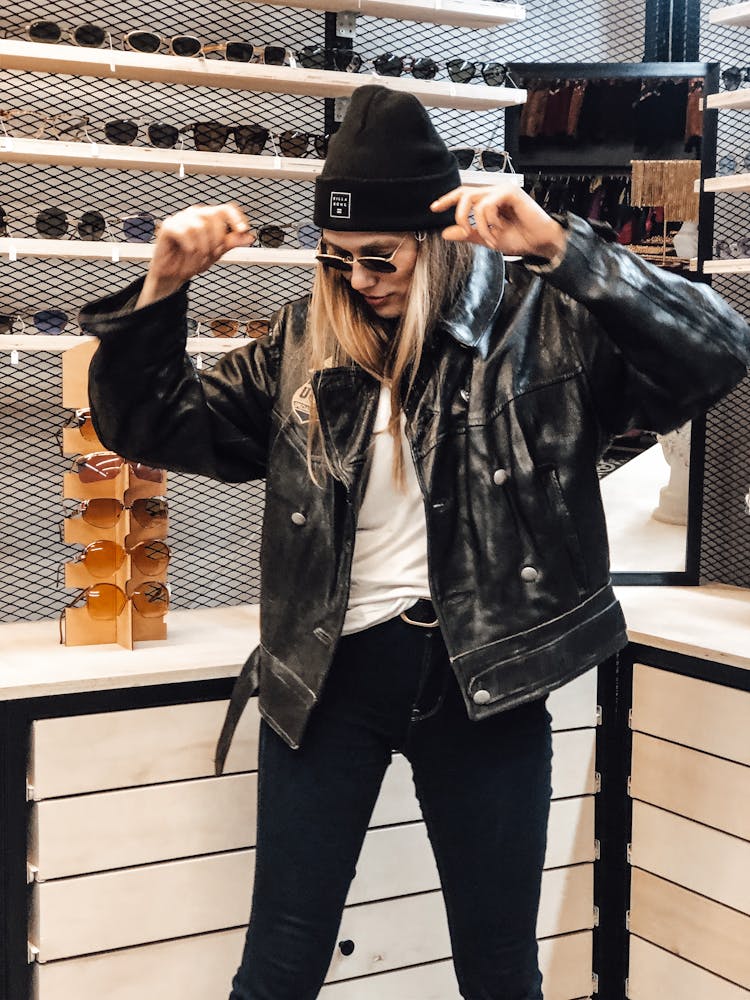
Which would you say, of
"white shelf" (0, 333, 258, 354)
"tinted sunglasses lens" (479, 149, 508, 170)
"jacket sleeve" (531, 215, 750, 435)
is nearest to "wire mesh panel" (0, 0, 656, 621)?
"tinted sunglasses lens" (479, 149, 508, 170)

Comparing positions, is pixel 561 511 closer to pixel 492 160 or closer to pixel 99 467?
pixel 99 467

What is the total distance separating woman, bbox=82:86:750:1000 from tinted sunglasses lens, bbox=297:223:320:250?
49.1 inches

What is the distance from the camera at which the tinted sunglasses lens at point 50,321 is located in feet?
8.89

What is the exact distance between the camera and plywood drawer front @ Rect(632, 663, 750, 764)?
2.30 m

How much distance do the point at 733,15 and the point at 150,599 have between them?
6.11 feet

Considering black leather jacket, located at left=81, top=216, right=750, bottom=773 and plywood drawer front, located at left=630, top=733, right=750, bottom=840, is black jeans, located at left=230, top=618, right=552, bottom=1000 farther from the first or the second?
plywood drawer front, located at left=630, top=733, right=750, bottom=840

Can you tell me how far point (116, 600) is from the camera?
8.14 ft

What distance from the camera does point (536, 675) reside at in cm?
164

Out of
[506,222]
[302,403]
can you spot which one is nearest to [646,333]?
[506,222]

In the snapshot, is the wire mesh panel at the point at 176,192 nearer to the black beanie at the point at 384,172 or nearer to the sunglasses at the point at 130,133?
the sunglasses at the point at 130,133

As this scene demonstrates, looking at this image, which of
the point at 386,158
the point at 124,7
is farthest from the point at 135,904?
the point at 124,7

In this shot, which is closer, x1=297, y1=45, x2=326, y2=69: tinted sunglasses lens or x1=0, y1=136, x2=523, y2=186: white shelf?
x1=0, y1=136, x2=523, y2=186: white shelf

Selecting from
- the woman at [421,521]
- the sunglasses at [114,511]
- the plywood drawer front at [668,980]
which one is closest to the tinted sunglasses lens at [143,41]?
the sunglasses at [114,511]

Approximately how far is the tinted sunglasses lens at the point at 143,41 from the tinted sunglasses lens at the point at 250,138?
0.27m
